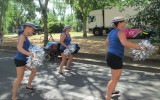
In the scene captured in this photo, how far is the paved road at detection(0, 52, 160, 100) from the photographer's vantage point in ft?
26.5

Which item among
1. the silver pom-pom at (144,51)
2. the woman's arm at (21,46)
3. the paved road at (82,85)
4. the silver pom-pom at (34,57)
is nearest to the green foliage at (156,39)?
the paved road at (82,85)

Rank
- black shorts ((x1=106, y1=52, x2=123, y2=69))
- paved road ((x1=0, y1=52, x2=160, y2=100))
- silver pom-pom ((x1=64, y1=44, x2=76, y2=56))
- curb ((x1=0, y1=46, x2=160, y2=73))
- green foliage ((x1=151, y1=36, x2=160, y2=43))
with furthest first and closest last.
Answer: green foliage ((x1=151, y1=36, x2=160, y2=43))
curb ((x1=0, y1=46, x2=160, y2=73))
silver pom-pom ((x1=64, y1=44, x2=76, y2=56))
paved road ((x1=0, y1=52, x2=160, y2=100))
black shorts ((x1=106, y1=52, x2=123, y2=69))

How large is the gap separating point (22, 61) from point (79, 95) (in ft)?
5.43

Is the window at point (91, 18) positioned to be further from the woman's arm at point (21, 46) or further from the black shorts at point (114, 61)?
the black shorts at point (114, 61)

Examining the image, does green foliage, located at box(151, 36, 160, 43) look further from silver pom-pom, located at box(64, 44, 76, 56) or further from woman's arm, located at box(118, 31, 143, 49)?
woman's arm, located at box(118, 31, 143, 49)

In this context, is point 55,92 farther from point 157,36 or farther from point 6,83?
point 157,36

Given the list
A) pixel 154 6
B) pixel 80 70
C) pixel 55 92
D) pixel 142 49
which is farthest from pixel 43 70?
pixel 142 49

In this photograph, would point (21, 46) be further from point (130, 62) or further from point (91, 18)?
point (91, 18)

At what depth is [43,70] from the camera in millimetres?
12648

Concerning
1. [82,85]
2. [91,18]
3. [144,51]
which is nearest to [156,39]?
[82,85]

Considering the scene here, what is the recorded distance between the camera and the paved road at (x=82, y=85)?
8078 millimetres

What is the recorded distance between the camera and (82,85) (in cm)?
941

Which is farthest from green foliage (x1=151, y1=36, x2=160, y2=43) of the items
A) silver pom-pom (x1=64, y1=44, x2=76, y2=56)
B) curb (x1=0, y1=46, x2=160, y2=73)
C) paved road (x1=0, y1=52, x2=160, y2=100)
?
silver pom-pom (x1=64, y1=44, x2=76, y2=56)

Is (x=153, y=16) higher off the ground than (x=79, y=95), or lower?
higher
